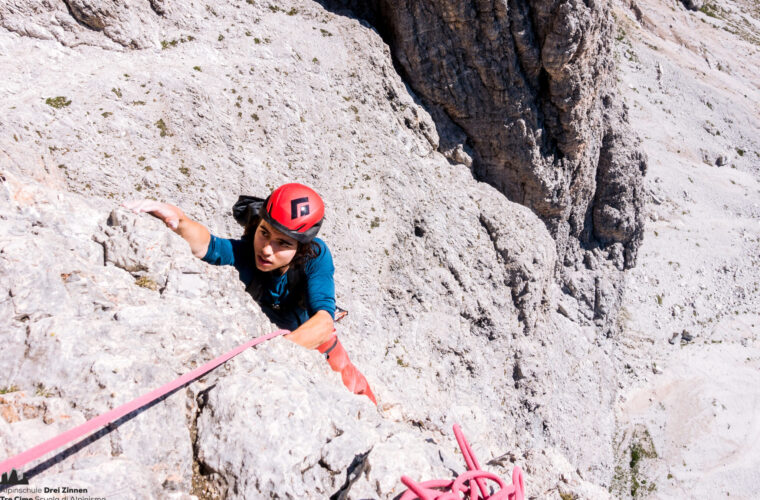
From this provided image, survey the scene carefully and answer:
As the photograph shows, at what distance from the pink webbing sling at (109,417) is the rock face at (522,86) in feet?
63.8

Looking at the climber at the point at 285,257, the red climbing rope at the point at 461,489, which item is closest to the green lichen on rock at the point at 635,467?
the climber at the point at 285,257

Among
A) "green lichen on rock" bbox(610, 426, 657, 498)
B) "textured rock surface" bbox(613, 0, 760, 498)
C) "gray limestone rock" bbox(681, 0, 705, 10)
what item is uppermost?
"gray limestone rock" bbox(681, 0, 705, 10)

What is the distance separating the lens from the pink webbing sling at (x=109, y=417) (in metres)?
2.90

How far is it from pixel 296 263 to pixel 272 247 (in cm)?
48

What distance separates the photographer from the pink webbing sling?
290 cm

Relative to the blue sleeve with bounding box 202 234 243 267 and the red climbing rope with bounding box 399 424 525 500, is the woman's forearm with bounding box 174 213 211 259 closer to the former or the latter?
the blue sleeve with bounding box 202 234 243 267

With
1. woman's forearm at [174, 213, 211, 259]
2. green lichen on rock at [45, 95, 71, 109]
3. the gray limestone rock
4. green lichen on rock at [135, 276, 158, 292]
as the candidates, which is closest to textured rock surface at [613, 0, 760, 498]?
the gray limestone rock

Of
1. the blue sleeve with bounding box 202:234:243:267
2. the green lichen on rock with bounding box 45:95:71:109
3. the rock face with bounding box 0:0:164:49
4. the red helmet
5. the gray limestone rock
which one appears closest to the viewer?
the red helmet

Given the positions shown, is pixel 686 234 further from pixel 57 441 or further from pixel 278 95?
pixel 57 441

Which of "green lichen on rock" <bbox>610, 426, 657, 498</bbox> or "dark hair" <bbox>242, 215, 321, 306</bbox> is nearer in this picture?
"dark hair" <bbox>242, 215, 321, 306</bbox>

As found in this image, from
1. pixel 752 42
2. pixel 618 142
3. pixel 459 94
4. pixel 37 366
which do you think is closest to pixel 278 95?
pixel 459 94

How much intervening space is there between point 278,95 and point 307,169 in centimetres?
311

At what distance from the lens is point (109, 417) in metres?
3.46

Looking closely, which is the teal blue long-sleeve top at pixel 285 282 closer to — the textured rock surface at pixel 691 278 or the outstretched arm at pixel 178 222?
the outstretched arm at pixel 178 222
